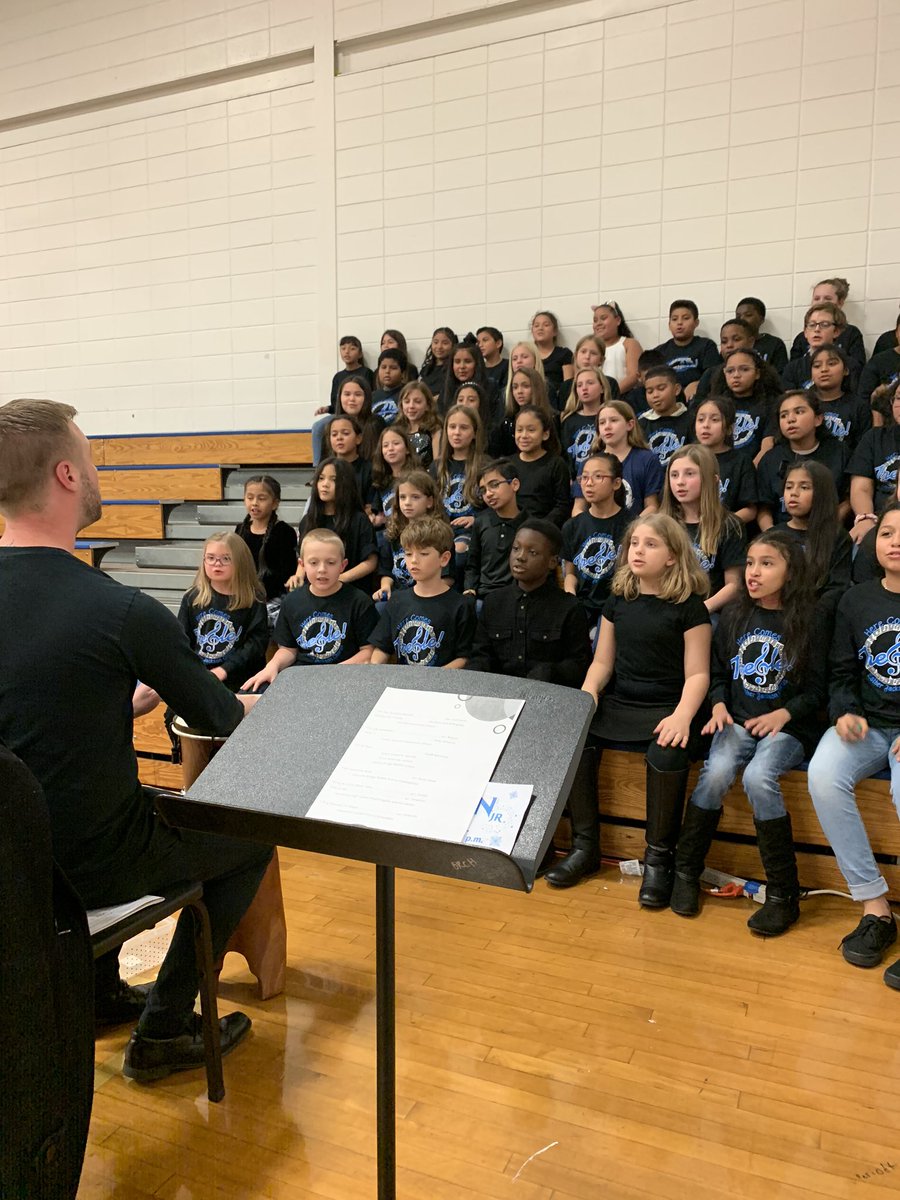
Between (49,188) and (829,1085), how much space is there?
29.4 feet

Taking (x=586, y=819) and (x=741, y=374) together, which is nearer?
(x=586, y=819)

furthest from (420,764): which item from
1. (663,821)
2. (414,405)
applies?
(414,405)

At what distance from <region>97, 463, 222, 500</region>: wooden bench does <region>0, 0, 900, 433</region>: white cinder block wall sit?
2.48 ft

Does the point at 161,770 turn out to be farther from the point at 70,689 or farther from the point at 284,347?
the point at 284,347

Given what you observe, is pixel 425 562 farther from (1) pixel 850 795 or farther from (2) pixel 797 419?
(2) pixel 797 419

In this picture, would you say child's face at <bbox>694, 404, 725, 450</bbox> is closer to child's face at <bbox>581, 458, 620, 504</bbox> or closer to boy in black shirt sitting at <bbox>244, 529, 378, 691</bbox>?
child's face at <bbox>581, 458, 620, 504</bbox>

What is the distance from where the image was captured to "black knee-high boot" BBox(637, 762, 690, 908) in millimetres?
2803

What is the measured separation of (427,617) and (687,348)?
3035 mm

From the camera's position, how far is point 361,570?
438 centimetres

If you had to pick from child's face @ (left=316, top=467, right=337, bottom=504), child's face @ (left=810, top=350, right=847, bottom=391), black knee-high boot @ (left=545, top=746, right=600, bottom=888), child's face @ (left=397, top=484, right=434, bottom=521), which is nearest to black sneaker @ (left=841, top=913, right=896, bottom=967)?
black knee-high boot @ (left=545, top=746, right=600, bottom=888)

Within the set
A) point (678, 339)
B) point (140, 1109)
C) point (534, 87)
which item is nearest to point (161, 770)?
point (140, 1109)

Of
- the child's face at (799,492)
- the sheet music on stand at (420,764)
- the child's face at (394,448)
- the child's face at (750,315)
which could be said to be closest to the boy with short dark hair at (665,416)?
the child's face at (750,315)

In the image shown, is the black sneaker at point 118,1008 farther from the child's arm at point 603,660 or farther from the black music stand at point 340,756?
the child's arm at point 603,660

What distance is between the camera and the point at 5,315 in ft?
27.6
